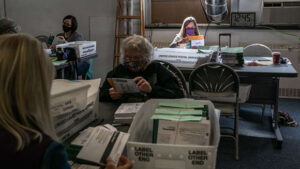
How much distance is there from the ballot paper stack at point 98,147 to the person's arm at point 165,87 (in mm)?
835

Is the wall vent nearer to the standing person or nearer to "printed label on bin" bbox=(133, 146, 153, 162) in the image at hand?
the standing person

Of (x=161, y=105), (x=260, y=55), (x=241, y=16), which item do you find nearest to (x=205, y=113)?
(x=161, y=105)

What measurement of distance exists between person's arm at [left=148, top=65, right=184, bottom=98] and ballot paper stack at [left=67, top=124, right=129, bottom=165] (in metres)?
0.84

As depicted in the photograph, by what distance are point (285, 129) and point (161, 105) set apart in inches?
92.7

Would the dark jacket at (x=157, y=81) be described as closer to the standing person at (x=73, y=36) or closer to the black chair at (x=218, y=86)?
the black chair at (x=218, y=86)

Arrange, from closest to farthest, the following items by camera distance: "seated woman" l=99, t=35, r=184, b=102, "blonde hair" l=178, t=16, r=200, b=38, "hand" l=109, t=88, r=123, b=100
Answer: "hand" l=109, t=88, r=123, b=100, "seated woman" l=99, t=35, r=184, b=102, "blonde hair" l=178, t=16, r=200, b=38

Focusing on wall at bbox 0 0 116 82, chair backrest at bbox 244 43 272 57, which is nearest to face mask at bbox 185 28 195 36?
chair backrest at bbox 244 43 272 57

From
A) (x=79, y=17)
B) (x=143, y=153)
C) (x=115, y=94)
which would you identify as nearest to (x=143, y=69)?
(x=115, y=94)

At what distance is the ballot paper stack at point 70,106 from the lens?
1.15m

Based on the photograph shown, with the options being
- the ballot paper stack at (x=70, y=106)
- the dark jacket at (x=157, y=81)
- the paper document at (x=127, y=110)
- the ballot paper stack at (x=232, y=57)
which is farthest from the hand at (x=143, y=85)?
the ballot paper stack at (x=232, y=57)

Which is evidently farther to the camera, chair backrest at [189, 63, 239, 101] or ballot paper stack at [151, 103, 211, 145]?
chair backrest at [189, 63, 239, 101]

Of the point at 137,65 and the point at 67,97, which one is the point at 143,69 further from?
the point at 67,97

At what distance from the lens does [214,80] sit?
2.74m

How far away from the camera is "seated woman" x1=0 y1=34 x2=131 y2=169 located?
0.74 metres
